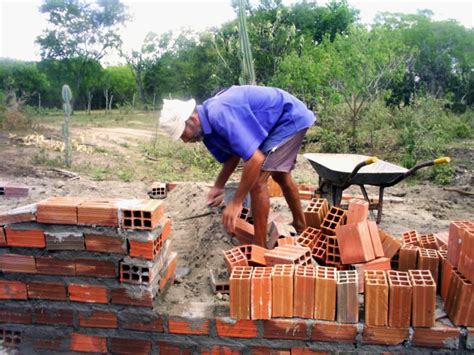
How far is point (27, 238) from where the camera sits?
2.89 meters

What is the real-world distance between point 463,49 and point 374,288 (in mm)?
26120

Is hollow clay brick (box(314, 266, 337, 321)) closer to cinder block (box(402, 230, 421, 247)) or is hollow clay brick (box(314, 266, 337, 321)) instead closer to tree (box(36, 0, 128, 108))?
cinder block (box(402, 230, 421, 247))

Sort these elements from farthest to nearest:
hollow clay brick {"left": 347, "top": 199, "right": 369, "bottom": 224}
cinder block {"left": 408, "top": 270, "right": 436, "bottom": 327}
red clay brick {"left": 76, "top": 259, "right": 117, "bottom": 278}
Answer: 1. hollow clay brick {"left": 347, "top": 199, "right": 369, "bottom": 224}
2. red clay brick {"left": 76, "top": 259, "right": 117, "bottom": 278}
3. cinder block {"left": 408, "top": 270, "right": 436, "bottom": 327}

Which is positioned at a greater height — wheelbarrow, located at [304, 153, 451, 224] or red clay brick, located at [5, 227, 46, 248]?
wheelbarrow, located at [304, 153, 451, 224]

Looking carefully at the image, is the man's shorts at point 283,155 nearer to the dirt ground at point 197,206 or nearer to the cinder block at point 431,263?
the dirt ground at point 197,206

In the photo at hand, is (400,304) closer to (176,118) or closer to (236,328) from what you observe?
(236,328)

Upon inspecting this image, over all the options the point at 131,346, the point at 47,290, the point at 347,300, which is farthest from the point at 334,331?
the point at 47,290

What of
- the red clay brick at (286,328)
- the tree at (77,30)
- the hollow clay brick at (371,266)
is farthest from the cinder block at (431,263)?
the tree at (77,30)

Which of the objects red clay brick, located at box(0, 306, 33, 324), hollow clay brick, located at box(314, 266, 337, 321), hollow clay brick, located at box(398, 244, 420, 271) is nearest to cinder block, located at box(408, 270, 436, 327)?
hollow clay brick, located at box(314, 266, 337, 321)

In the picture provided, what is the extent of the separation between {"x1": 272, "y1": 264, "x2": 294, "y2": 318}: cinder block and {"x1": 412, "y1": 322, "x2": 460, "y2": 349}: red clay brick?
732mm

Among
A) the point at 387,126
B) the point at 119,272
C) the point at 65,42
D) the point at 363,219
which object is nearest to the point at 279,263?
the point at 363,219

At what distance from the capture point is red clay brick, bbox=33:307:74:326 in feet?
9.66

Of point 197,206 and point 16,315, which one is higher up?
point 197,206

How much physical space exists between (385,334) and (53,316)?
2051 mm
